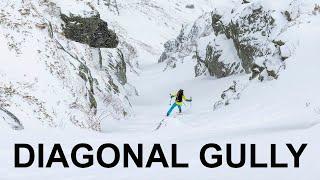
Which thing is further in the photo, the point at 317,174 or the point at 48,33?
the point at 48,33

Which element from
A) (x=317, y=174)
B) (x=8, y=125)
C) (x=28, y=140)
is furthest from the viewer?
(x=8, y=125)

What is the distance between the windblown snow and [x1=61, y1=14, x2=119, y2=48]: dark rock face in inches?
13.1

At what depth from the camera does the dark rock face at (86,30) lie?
72.3 feet

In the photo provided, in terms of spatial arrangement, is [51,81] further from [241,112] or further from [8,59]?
[241,112]

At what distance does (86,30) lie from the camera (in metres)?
22.6

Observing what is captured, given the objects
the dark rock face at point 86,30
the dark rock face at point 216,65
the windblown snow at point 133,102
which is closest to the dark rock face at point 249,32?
the windblown snow at point 133,102

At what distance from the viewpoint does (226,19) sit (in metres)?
30.5

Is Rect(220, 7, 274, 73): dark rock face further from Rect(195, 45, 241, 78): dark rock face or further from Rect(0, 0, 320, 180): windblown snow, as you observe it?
Rect(195, 45, 241, 78): dark rock face

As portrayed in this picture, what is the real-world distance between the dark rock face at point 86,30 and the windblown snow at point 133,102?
1.09ft

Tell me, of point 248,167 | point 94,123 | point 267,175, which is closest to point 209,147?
point 248,167

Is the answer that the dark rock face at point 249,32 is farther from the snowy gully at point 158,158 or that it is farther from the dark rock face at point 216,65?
the snowy gully at point 158,158

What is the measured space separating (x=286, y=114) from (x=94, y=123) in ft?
20.3

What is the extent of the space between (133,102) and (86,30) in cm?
896

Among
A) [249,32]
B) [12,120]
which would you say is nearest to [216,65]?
[249,32]
